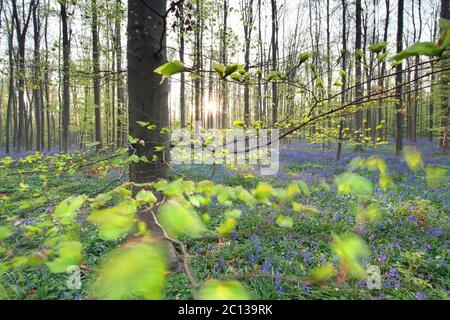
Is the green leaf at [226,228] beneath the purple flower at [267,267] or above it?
above

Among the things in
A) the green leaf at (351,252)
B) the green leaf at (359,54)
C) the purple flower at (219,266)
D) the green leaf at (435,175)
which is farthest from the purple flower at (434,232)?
the green leaf at (351,252)

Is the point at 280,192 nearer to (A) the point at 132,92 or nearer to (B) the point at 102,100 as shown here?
(A) the point at 132,92

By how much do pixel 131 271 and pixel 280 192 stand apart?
66cm

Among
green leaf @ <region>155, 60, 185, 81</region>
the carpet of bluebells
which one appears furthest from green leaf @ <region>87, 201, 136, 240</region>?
the carpet of bluebells

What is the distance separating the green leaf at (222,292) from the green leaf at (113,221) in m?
0.31

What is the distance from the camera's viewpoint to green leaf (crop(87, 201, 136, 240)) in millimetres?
733

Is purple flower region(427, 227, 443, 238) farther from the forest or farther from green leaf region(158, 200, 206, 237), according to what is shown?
green leaf region(158, 200, 206, 237)

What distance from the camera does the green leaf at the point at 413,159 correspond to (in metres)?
0.80

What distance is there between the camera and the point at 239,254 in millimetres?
4113

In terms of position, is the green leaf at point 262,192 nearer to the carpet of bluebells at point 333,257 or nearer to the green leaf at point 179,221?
the green leaf at point 179,221

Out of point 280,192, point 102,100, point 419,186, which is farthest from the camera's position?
point 102,100

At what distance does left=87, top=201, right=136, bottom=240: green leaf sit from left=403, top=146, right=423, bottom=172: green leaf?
879mm

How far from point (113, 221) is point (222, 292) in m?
0.37
